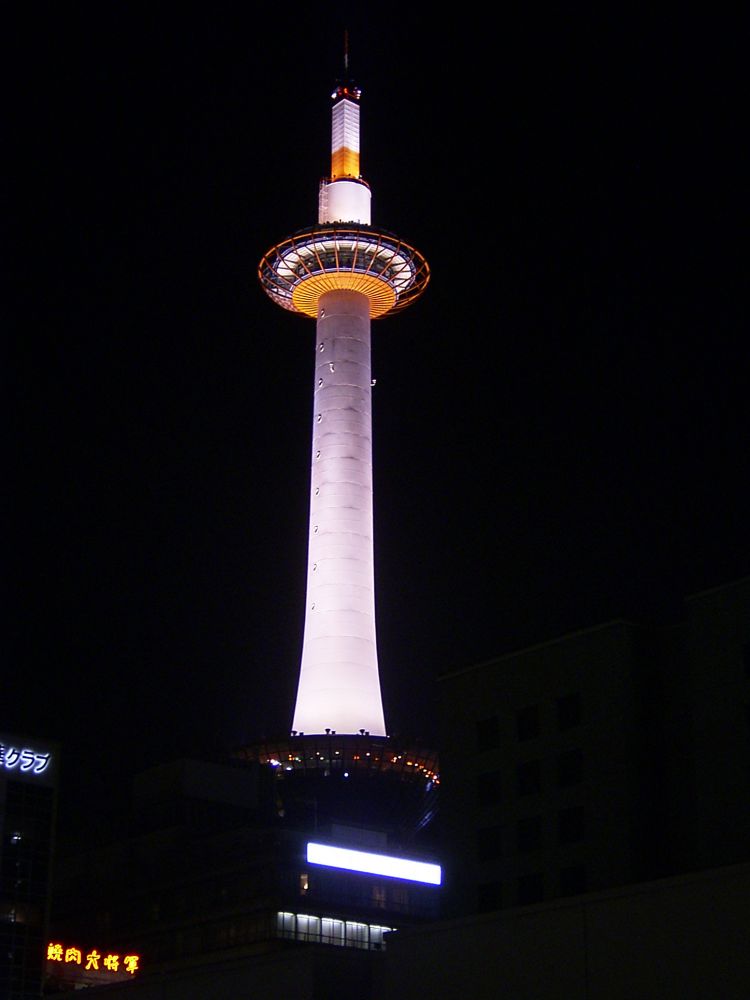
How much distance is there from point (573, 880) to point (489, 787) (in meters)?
7.36

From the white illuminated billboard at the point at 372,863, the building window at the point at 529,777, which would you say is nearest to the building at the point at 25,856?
the white illuminated billboard at the point at 372,863

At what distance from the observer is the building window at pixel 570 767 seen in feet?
237

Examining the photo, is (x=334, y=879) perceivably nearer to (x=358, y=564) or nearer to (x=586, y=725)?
(x=358, y=564)

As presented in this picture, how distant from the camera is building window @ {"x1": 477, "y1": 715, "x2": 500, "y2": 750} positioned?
76.6m

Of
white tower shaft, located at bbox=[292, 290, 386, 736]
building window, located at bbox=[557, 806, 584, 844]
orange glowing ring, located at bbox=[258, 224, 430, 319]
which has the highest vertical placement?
orange glowing ring, located at bbox=[258, 224, 430, 319]

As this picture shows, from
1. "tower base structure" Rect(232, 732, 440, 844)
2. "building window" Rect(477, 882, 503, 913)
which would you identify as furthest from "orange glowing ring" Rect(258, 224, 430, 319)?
"building window" Rect(477, 882, 503, 913)

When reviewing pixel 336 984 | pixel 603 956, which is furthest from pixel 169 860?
pixel 603 956

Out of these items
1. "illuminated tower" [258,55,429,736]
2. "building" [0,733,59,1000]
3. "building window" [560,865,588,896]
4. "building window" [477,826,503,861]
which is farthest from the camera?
"illuminated tower" [258,55,429,736]

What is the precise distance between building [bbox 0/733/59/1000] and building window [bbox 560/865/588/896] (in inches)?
1734

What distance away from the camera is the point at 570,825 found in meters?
71.7

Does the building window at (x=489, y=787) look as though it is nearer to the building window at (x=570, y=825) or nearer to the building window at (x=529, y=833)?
the building window at (x=529, y=833)

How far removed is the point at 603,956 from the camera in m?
41.6

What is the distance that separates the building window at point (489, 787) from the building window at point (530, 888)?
4.41 meters

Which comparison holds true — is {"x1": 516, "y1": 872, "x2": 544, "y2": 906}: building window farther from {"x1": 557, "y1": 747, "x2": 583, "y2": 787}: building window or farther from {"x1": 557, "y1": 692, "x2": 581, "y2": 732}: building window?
{"x1": 557, "y1": 692, "x2": 581, "y2": 732}: building window
